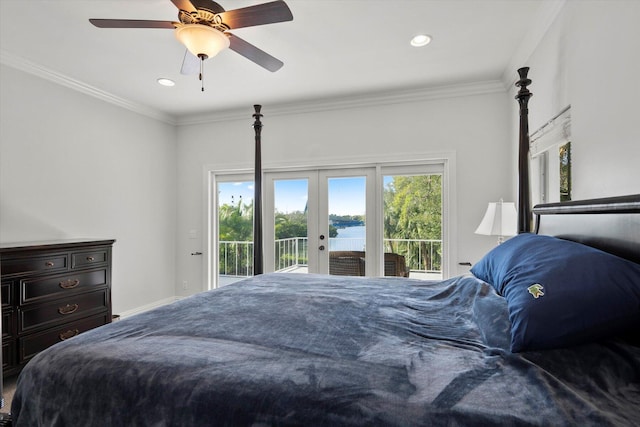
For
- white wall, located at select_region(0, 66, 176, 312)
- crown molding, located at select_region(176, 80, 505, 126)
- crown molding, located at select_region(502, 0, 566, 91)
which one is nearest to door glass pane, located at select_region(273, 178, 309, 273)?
crown molding, located at select_region(176, 80, 505, 126)

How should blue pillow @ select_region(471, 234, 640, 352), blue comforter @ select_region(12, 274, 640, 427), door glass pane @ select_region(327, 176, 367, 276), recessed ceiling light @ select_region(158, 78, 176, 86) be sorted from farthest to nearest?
1. door glass pane @ select_region(327, 176, 367, 276)
2. recessed ceiling light @ select_region(158, 78, 176, 86)
3. blue pillow @ select_region(471, 234, 640, 352)
4. blue comforter @ select_region(12, 274, 640, 427)

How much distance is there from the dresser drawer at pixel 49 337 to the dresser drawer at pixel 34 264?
50 centimetres

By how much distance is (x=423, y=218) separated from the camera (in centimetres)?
380

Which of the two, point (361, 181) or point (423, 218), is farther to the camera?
point (361, 181)

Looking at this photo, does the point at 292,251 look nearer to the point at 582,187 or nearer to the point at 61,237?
the point at 61,237

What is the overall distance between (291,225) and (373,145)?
1472 millimetres

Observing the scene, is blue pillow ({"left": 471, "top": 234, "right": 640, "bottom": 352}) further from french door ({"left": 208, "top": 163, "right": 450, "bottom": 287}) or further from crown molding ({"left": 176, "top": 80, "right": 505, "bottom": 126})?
crown molding ({"left": 176, "top": 80, "right": 505, "bottom": 126})

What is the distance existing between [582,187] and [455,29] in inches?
59.1

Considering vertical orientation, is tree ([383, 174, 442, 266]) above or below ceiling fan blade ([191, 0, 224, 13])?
below

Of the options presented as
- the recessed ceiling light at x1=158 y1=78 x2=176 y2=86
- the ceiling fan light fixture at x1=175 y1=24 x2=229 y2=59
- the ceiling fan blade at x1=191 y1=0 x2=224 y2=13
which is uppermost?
the recessed ceiling light at x1=158 y1=78 x2=176 y2=86

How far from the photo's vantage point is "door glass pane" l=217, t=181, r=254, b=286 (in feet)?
15.2

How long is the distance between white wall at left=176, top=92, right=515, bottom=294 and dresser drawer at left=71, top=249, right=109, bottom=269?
1.51 m

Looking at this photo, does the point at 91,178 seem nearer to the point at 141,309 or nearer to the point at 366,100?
the point at 141,309

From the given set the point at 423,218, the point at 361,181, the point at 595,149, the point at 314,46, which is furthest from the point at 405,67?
the point at 595,149
